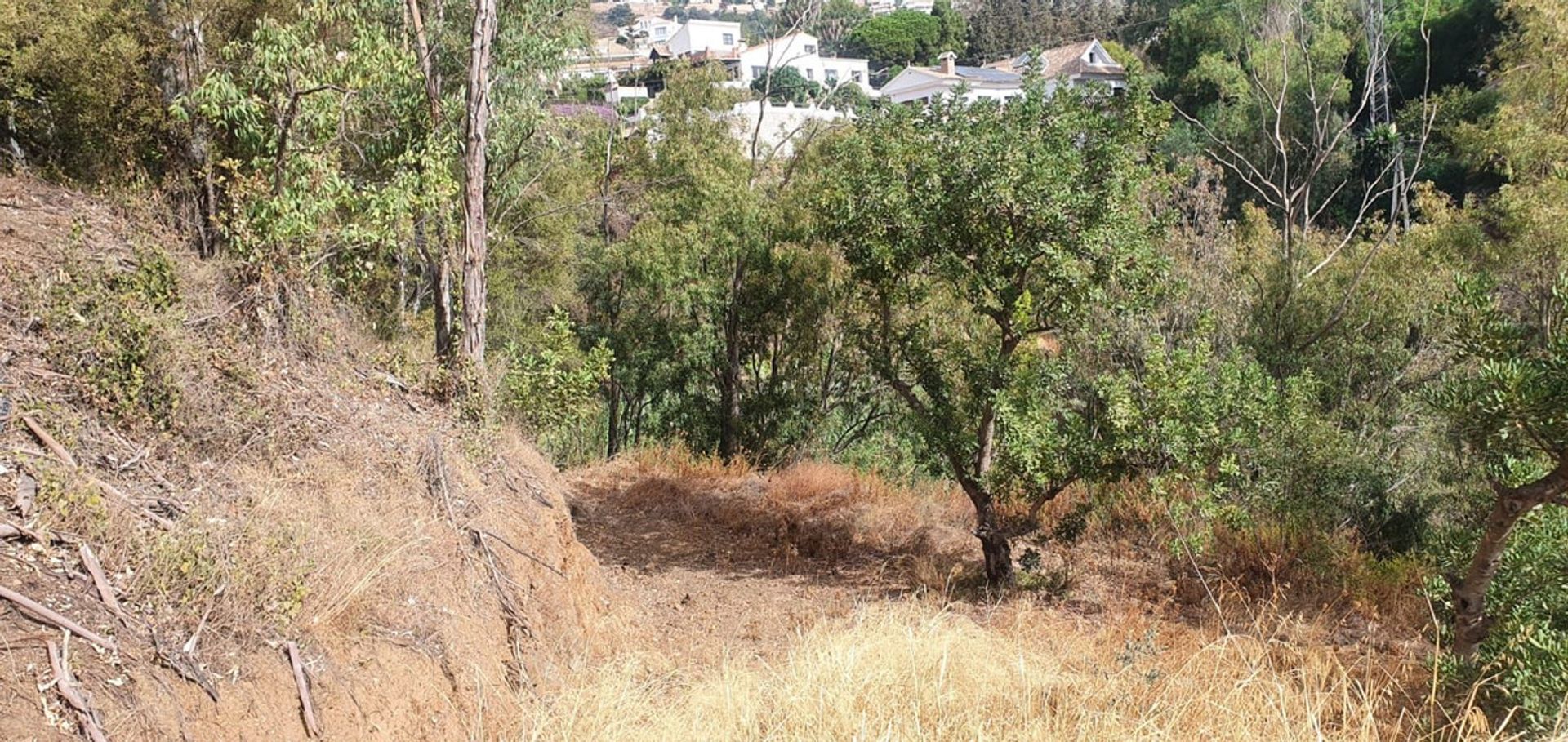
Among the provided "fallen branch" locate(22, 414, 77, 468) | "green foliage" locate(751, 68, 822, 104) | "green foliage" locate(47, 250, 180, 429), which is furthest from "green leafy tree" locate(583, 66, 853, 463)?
"green foliage" locate(751, 68, 822, 104)

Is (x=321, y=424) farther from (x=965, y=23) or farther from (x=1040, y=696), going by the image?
(x=965, y=23)

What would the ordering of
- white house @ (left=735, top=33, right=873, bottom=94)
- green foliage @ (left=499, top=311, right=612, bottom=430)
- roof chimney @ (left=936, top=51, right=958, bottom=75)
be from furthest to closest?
white house @ (left=735, top=33, right=873, bottom=94) < roof chimney @ (left=936, top=51, right=958, bottom=75) < green foliage @ (left=499, top=311, right=612, bottom=430)

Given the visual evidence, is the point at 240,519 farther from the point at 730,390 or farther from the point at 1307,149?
the point at 1307,149

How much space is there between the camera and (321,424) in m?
6.24

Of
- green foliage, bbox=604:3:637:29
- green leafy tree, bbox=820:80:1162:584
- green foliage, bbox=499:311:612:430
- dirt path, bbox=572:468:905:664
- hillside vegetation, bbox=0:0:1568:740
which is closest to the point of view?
hillside vegetation, bbox=0:0:1568:740

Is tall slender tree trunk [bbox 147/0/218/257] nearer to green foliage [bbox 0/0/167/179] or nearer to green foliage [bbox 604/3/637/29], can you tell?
green foliage [bbox 0/0/167/179]

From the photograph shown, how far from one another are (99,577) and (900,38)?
2723 inches

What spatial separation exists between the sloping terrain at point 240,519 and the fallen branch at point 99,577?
3 cm

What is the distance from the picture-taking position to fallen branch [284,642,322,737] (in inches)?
159

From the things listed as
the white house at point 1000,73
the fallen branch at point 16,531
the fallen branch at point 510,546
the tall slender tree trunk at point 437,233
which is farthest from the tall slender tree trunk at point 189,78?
the white house at point 1000,73

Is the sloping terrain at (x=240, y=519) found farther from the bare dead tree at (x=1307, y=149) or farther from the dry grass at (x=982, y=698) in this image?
the bare dead tree at (x=1307, y=149)

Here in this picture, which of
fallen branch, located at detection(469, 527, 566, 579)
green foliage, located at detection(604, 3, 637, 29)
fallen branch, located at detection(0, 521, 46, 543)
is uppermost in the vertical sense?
green foliage, located at detection(604, 3, 637, 29)

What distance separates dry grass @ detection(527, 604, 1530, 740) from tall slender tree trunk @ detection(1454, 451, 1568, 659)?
39cm

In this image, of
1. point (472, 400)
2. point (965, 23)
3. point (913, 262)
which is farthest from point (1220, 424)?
point (965, 23)
